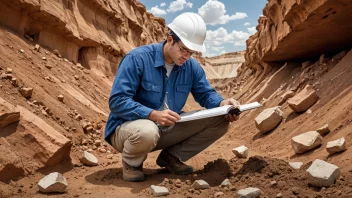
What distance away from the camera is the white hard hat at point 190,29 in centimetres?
345

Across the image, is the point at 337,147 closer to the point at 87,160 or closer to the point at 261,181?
the point at 261,181

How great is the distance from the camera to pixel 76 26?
31.8ft

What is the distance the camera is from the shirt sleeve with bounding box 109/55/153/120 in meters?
3.22

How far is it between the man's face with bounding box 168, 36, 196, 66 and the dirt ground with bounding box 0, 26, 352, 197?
3.71 feet

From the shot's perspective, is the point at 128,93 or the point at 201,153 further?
the point at 201,153

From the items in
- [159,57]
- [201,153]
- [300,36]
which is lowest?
[201,153]

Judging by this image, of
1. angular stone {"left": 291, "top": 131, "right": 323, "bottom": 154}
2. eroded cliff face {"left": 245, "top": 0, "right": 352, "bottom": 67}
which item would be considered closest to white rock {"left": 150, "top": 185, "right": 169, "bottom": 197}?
angular stone {"left": 291, "top": 131, "right": 323, "bottom": 154}

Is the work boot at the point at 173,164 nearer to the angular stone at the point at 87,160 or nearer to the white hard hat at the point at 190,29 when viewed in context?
the angular stone at the point at 87,160

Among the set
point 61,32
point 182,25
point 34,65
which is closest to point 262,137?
point 182,25

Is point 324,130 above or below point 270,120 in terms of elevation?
above

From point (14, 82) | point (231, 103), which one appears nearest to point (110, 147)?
point (14, 82)

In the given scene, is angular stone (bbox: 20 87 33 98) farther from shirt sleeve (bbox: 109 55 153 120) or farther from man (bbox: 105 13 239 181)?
shirt sleeve (bbox: 109 55 153 120)

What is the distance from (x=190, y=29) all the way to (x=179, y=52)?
0.26 metres

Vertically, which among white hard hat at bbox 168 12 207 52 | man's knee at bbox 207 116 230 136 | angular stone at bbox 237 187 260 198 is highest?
white hard hat at bbox 168 12 207 52
